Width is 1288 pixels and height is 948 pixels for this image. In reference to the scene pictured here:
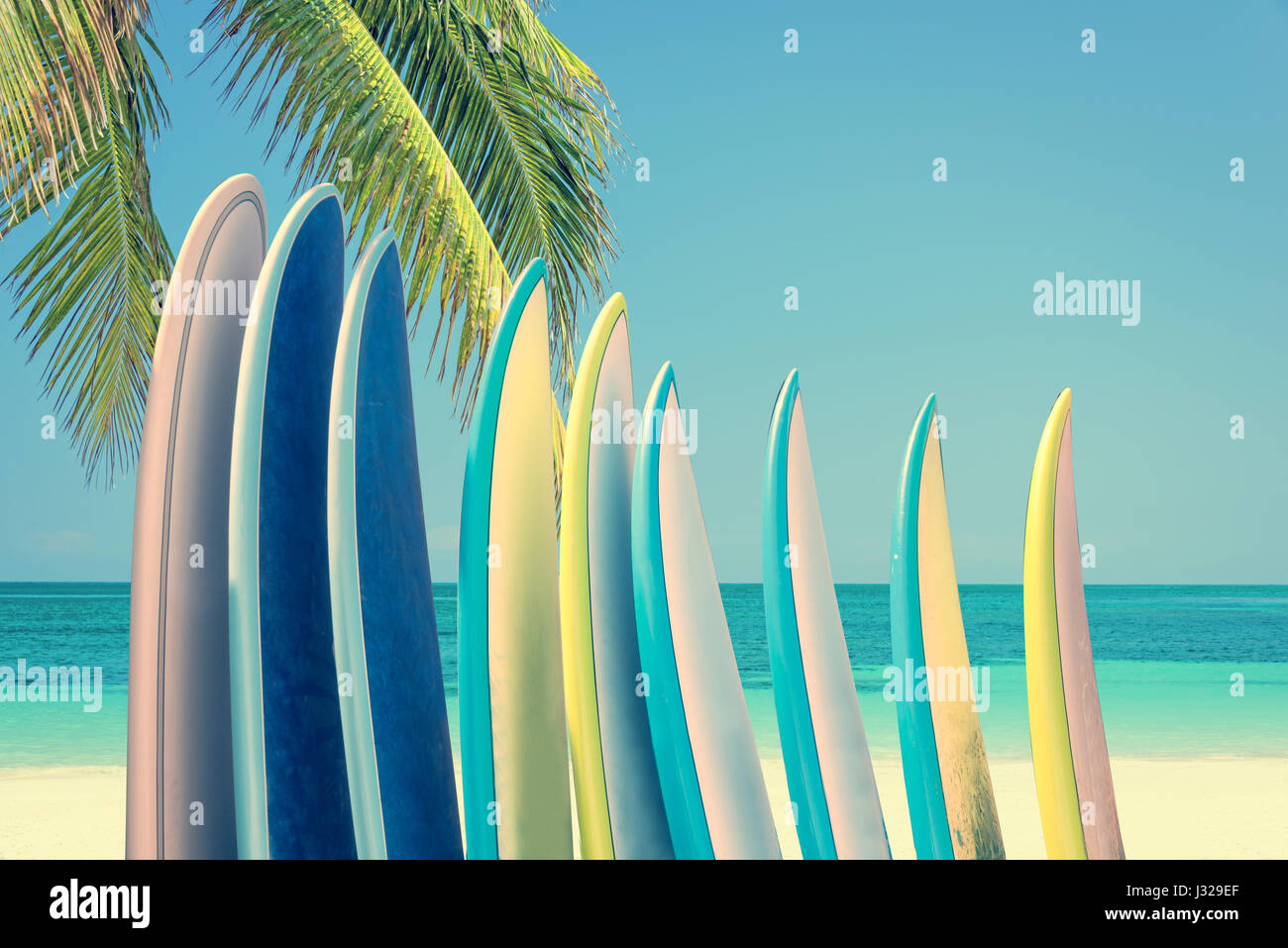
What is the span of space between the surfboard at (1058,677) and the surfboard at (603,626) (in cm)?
69

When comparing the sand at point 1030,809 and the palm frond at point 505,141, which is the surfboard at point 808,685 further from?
the sand at point 1030,809

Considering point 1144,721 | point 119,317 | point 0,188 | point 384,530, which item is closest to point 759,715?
point 1144,721

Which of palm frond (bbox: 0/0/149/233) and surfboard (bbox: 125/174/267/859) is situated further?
palm frond (bbox: 0/0/149/233)

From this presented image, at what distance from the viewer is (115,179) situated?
189 inches

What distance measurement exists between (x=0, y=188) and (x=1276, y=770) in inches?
515

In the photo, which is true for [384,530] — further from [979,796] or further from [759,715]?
[759,715]

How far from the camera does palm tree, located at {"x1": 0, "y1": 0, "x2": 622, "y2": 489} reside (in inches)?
177

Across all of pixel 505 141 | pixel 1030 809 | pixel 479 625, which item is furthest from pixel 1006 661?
pixel 479 625

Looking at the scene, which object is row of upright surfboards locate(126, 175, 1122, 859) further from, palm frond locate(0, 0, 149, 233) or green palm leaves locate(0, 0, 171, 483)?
green palm leaves locate(0, 0, 171, 483)

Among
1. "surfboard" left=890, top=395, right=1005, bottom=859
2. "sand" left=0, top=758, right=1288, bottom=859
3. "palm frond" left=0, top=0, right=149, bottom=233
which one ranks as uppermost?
"palm frond" left=0, top=0, right=149, bottom=233

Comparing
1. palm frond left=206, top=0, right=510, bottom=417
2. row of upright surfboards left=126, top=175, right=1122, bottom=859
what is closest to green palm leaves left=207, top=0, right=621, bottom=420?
palm frond left=206, top=0, right=510, bottom=417

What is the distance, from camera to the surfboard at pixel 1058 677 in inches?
58.6

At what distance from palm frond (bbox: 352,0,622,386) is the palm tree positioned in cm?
1

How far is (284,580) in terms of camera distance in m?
1.31
